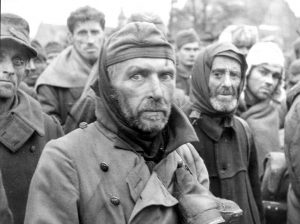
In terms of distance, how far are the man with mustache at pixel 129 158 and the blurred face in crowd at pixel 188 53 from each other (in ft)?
15.9

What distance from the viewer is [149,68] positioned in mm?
2582

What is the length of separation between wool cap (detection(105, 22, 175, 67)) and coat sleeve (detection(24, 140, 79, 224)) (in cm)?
55

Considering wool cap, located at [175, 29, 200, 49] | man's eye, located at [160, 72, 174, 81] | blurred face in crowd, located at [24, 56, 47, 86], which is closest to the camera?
man's eye, located at [160, 72, 174, 81]

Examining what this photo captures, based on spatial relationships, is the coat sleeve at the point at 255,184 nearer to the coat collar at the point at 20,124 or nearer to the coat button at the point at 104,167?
the coat collar at the point at 20,124

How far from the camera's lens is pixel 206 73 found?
429cm

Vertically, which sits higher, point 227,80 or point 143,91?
point 143,91

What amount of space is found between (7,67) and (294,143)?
211 cm

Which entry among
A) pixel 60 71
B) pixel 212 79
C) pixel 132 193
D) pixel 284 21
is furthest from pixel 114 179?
pixel 284 21

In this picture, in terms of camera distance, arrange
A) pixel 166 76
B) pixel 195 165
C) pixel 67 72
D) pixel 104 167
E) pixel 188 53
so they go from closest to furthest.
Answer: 1. pixel 104 167
2. pixel 166 76
3. pixel 195 165
4. pixel 67 72
5. pixel 188 53

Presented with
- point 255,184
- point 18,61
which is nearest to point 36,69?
point 18,61

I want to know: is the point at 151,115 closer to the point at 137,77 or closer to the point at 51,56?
the point at 137,77

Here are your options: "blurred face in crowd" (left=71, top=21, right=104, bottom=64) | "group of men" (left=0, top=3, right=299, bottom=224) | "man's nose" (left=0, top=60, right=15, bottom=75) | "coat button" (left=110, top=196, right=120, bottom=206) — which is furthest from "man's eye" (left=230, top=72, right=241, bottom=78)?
"coat button" (left=110, top=196, right=120, bottom=206)

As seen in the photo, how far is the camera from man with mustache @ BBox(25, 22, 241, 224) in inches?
95.5

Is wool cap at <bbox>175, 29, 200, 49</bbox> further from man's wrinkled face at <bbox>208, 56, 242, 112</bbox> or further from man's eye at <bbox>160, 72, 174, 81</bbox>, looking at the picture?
man's eye at <bbox>160, 72, 174, 81</bbox>
